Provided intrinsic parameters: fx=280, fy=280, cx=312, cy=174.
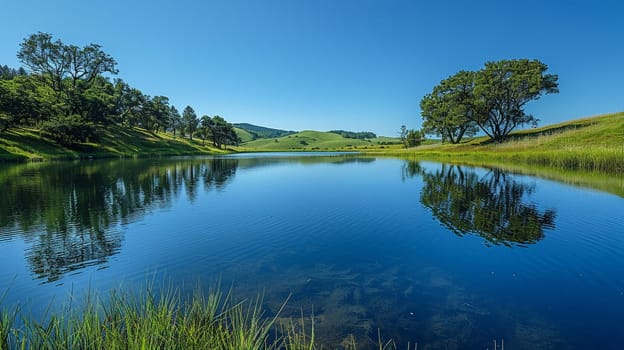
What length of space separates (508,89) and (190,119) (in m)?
120

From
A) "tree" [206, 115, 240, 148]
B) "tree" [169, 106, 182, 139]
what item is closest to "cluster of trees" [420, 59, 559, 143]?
"tree" [206, 115, 240, 148]

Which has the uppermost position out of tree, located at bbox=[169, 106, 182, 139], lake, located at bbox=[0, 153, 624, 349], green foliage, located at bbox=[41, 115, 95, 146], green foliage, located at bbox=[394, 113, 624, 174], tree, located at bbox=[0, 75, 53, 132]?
tree, located at bbox=[169, 106, 182, 139]

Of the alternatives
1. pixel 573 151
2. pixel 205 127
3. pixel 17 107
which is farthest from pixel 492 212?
pixel 205 127

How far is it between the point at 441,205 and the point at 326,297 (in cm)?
1207

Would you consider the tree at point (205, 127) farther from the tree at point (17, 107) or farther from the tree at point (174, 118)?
the tree at point (17, 107)

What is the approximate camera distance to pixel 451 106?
67.3 metres

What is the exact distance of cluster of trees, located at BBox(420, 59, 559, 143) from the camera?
2201 inches

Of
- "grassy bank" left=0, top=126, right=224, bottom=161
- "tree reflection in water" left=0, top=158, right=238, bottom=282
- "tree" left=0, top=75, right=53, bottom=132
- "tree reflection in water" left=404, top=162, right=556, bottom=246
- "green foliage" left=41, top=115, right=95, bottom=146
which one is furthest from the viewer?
"green foliage" left=41, top=115, right=95, bottom=146

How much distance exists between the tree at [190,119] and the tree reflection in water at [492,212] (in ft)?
415

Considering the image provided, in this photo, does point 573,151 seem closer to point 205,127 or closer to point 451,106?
point 451,106

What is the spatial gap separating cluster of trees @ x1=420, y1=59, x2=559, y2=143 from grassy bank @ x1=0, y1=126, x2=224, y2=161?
83.0 metres

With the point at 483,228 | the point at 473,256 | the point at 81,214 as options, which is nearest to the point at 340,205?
the point at 483,228

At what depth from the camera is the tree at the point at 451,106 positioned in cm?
6469

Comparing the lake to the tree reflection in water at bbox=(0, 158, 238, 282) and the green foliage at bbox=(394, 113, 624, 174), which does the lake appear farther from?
the green foliage at bbox=(394, 113, 624, 174)
